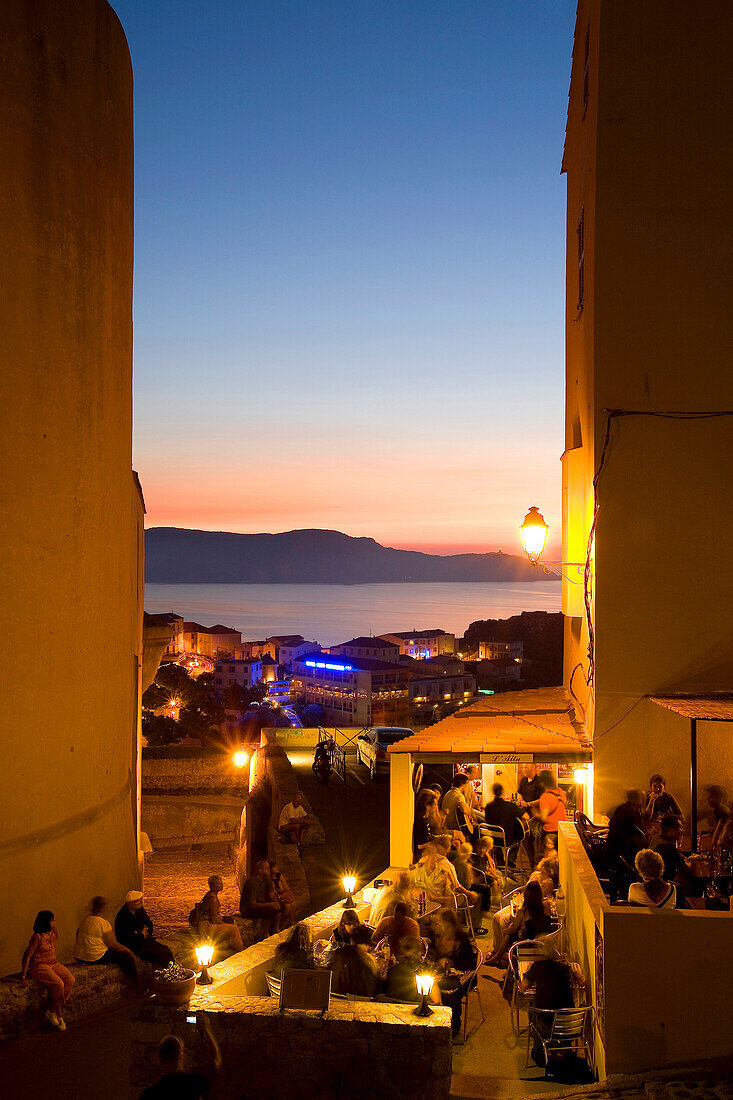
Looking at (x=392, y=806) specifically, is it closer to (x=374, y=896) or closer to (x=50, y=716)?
(x=374, y=896)

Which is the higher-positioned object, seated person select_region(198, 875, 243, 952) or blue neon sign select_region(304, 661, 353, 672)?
seated person select_region(198, 875, 243, 952)

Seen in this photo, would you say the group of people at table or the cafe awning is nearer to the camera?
the group of people at table

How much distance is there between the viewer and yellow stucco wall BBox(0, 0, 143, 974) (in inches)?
386

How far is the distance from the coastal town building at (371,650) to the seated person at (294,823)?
121 meters

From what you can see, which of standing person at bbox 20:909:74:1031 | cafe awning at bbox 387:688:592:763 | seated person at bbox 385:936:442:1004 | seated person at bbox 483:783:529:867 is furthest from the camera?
seated person at bbox 483:783:529:867

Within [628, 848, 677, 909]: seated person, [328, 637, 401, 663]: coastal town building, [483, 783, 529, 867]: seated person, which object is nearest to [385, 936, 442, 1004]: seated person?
[628, 848, 677, 909]: seated person

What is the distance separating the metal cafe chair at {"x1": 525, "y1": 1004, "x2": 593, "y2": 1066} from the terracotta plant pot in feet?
9.43

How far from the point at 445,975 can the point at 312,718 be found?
7000cm

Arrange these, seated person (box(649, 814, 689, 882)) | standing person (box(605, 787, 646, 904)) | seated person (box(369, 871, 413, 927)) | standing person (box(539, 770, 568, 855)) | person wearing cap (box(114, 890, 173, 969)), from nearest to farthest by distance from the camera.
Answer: seated person (box(649, 814, 689, 882)), standing person (box(605, 787, 646, 904)), seated person (box(369, 871, 413, 927)), person wearing cap (box(114, 890, 173, 969)), standing person (box(539, 770, 568, 855))

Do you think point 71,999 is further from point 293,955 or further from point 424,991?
point 424,991

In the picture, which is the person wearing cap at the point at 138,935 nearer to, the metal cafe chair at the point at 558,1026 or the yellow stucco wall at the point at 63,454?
the yellow stucco wall at the point at 63,454

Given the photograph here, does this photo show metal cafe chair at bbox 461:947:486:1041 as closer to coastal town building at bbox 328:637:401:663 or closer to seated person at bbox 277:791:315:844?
seated person at bbox 277:791:315:844

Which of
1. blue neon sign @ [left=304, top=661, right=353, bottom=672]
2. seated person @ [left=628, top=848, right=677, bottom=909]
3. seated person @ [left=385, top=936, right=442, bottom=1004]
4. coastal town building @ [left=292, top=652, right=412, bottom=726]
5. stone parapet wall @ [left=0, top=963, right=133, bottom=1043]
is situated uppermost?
seated person @ [left=628, top=848, right=677, bottom=909]

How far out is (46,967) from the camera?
8805 mm
